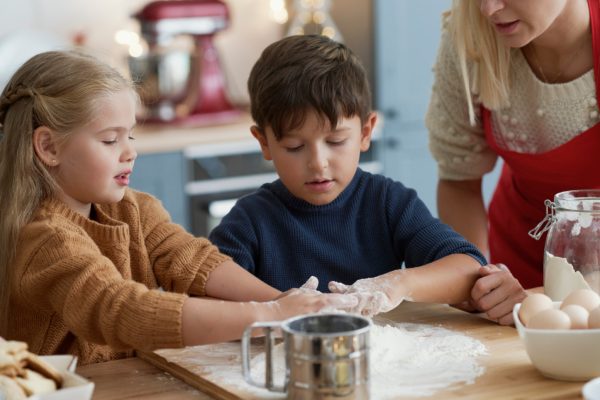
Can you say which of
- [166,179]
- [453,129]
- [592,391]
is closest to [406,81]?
[166,179]

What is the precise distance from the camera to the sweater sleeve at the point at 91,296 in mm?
1320

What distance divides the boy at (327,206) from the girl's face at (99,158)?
10.4 inches

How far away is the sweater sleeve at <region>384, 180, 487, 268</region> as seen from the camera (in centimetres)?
171

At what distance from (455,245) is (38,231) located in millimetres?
686

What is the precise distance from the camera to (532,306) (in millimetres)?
Answer: 1305

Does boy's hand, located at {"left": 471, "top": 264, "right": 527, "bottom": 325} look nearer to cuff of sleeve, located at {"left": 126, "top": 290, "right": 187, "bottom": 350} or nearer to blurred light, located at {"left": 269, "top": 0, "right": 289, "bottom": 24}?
cuff of sleeve, located at {"left": 126, "top": 290, "right": 187, "bottom": 350}

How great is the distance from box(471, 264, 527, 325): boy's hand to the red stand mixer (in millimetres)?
2413

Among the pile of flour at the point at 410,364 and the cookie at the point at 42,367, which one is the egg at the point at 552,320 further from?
the cookie at the point at 42,367

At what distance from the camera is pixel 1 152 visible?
60.4 inches

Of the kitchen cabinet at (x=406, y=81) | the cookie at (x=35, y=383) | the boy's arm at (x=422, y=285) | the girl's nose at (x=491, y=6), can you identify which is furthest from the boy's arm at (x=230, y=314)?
the kitchen cabinet at (x=406, y=81)

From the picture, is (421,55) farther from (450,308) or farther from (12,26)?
(450,308)

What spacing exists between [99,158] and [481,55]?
778 millimetres

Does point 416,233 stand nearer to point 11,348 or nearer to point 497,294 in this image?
point 497,294

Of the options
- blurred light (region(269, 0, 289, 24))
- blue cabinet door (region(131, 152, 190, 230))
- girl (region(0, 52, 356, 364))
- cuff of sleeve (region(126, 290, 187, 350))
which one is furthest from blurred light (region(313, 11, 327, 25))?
cuff of sleeve (region(126, 290, 187, 350))
